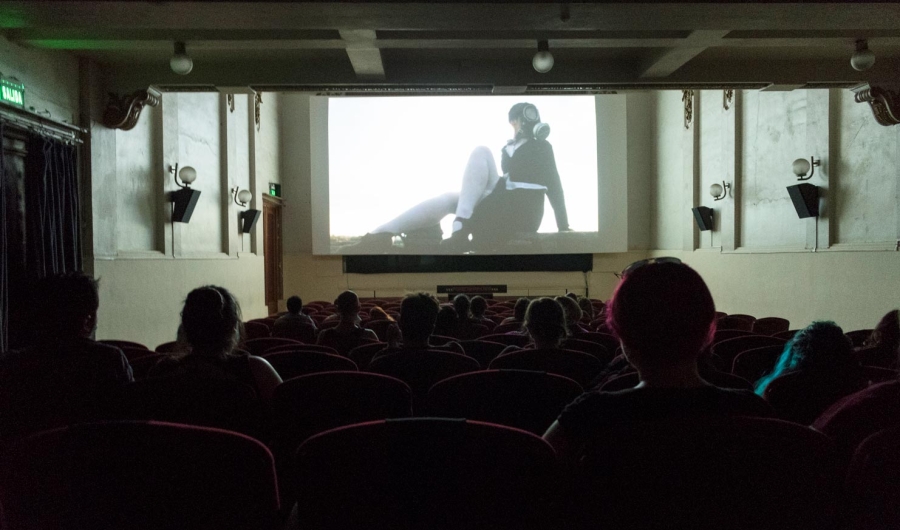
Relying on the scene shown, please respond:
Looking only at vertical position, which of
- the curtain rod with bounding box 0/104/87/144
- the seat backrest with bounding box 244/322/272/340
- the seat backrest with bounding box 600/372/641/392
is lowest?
the seat backrest with bounding box 244/322/272/340

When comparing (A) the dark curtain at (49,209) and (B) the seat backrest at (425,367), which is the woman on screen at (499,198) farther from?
(B) the seat backrest at (425,367)

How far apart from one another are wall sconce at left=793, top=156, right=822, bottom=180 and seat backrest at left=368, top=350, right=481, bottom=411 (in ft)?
22.7

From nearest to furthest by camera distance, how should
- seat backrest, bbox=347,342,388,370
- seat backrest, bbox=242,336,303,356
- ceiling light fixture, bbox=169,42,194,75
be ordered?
seat backrest, bbox=347,342,388,370, seat backrest, bbox=242,336,303,356, ceiling light fixture, bbox=169,42,194,75

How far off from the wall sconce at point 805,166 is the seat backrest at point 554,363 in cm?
645

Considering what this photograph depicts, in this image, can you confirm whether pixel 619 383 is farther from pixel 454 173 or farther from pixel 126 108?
pixel 454 173

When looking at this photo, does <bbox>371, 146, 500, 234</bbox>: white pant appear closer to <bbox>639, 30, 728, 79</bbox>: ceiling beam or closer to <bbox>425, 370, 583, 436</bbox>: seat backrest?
<bbox>639, 30, 728, 79</bbox>: ceiling beam

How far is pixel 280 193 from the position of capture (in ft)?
42.4

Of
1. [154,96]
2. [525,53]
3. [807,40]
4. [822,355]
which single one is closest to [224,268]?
[154,96]

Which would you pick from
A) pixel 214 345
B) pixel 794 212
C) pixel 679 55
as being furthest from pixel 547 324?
pixel 794 212

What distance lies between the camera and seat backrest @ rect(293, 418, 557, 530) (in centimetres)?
113

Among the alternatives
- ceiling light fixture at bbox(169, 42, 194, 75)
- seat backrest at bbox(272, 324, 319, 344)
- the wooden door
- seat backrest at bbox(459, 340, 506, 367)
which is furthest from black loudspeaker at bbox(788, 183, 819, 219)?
the wooden door

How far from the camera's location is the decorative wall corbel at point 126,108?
21.6 ft

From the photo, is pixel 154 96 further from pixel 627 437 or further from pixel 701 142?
pixel 701 142

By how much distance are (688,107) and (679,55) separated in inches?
226
